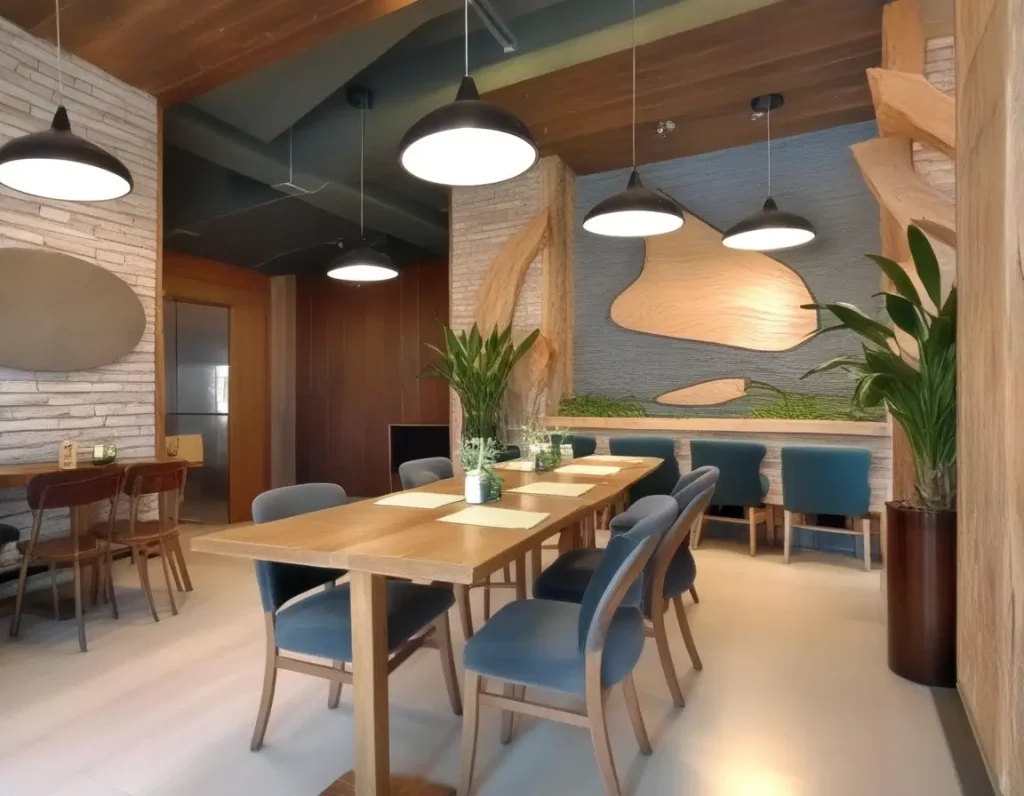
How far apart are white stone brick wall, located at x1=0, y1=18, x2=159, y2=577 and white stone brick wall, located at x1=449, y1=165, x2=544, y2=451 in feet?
8.40

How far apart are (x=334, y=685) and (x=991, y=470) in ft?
7.39

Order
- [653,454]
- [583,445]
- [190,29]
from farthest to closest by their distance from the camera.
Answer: [583,445] < [653,454] < [190,29]

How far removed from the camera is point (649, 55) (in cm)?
408

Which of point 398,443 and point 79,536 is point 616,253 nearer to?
point 398,443

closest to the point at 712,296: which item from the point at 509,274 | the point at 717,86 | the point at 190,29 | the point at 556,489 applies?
the point at 717,86

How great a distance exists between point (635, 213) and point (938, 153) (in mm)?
2007

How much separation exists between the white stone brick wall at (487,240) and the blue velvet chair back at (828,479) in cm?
241

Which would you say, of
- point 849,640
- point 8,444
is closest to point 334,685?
point 849,640

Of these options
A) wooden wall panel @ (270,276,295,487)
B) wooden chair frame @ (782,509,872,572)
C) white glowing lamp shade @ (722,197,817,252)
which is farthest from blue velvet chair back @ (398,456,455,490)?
wooden wall panel @ (270,276,295,487)

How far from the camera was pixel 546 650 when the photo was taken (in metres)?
1.68

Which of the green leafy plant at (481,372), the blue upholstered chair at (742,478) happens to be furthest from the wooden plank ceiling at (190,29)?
the blue upholstered chair at (742,478)

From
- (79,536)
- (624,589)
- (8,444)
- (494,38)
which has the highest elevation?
(494,38)

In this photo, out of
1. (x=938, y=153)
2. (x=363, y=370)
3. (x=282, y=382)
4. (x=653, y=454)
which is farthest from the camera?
(x=282, y=382)

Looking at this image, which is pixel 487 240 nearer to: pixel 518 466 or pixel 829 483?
pixel 518 466
